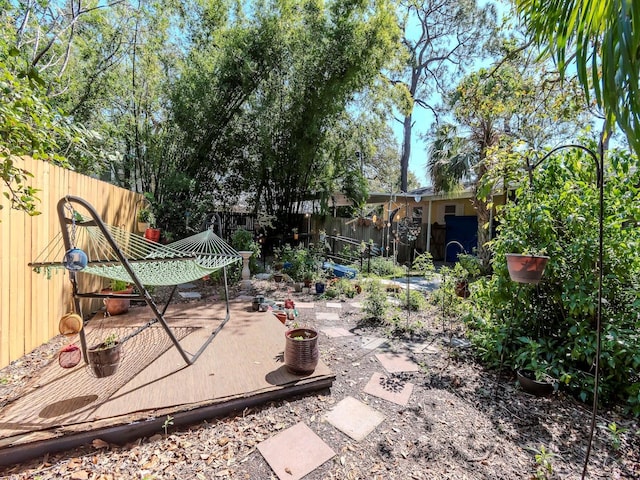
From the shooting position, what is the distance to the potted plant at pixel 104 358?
5.59ft

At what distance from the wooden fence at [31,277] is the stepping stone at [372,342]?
286 cm

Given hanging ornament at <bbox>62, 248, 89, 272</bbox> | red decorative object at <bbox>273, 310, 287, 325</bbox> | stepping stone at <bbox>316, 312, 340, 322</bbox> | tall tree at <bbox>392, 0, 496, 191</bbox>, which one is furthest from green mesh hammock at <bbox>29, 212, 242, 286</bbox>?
tall tree at <bbox>392, 0, 496, 191</bbox>

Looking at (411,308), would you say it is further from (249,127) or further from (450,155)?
(249,127)

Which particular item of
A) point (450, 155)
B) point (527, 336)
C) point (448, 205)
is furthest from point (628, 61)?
point (448, 205)

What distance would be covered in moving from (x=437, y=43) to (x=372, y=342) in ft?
42.6

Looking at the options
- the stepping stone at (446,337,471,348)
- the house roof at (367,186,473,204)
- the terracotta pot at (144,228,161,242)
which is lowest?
the stepping stone at (446,337,471,348)

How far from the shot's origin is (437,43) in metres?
11.5

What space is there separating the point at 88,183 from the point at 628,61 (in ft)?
13.6

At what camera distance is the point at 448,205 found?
10172 millimetres

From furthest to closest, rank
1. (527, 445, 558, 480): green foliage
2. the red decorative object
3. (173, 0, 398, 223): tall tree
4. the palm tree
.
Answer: (173, 0, 398, 223): tall tree
the red decorative object
(527, 445, 558, 480): green foliage
the palm tree

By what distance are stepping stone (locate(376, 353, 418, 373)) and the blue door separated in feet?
23.6

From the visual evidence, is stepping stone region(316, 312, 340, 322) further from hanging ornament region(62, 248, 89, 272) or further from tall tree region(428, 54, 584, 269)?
hanging ornament region(62, 248, 89, 272)

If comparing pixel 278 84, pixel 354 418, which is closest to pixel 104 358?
pixel 354 418

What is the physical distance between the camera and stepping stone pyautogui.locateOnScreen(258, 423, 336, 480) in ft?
4.54
